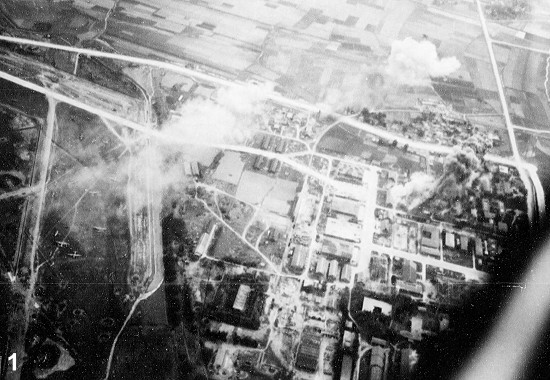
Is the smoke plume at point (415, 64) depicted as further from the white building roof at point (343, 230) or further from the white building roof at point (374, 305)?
the white building roof at point (374, 305)

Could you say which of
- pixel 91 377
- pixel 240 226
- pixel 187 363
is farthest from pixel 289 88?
pixel 91 377

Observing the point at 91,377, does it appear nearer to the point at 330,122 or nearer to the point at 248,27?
the point at 330,122


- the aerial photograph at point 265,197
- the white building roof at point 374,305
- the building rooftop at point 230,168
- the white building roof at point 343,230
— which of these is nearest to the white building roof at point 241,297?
the aerial photograph at point 265,197

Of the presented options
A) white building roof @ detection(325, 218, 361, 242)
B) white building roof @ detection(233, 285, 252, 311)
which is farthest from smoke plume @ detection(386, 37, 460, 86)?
white building roof @ detection(233, 285, 252, 311)

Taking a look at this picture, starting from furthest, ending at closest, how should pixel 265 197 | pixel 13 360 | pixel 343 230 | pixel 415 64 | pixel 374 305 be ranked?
1. pixel 415 64
2. pixel 265 197
3. pixel 343 230
4. pixel 374 305
5. pixel 13 360

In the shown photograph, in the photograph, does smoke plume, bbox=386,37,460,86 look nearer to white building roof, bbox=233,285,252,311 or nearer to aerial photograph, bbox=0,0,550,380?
aerial photograph, bbox=0,0,550,380

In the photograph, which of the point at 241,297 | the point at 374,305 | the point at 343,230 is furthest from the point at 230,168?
the point at 374,305

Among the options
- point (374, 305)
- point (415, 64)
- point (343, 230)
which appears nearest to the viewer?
point (374, 305)

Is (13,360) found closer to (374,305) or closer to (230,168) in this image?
(230,168)
